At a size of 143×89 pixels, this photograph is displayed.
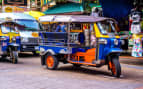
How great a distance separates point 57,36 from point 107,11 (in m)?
3.80

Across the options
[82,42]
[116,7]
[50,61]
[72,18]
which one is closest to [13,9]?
[116,7]

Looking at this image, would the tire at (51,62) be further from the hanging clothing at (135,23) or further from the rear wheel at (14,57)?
the hanging clothing at (135,23)

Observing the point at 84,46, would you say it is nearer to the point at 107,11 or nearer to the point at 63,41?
the point at 63,41

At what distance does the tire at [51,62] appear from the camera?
33.1ft

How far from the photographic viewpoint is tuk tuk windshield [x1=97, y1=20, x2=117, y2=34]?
9.00 metres

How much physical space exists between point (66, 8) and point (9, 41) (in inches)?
309

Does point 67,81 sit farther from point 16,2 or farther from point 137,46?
point 16,2

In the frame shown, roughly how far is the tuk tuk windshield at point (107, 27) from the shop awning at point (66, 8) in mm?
8518

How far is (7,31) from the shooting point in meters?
13.6

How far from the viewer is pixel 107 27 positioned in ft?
30.4

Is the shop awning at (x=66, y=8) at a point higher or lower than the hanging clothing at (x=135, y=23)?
higher

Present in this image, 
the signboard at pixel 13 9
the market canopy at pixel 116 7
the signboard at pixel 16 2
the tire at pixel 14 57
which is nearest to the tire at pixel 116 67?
the market canopy at pixel 116 7

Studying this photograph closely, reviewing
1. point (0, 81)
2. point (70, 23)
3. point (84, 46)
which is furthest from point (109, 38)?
point (0, 81)

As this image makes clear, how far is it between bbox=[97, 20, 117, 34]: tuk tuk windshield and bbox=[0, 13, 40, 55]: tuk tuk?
22.0 ft
